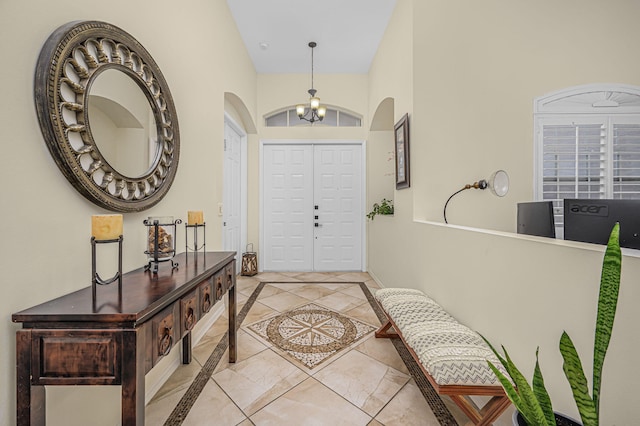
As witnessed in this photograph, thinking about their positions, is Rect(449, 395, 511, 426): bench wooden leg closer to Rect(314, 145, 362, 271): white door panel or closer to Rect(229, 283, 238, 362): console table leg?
Rect(229, 283, 238, 362): console table leg

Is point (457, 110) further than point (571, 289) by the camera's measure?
Yes

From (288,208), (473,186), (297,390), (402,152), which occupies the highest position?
(402,152)

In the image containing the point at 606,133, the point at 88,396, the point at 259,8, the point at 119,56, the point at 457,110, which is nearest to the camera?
the point at 88,396

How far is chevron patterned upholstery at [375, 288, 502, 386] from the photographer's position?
1262 mm

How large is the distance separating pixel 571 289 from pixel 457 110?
7.16 feet

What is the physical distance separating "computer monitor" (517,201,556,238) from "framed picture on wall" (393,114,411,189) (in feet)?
3.80

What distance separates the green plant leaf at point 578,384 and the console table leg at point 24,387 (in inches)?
62.6

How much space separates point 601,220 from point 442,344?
0.98 meters

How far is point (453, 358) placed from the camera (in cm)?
132

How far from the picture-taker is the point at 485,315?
1.62m

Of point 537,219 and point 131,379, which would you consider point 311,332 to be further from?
point 537,219

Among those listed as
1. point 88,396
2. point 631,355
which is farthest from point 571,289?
point 88,396

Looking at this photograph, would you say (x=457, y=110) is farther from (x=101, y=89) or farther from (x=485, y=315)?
(x=101, y=89)

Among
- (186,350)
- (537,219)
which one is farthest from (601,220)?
(186,350)
